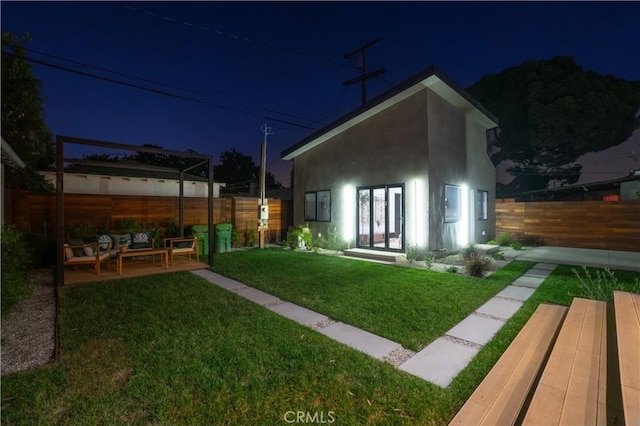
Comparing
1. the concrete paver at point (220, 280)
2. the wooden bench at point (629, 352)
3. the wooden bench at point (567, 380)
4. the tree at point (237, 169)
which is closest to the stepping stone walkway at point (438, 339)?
the concrete paver at point (220, 280)

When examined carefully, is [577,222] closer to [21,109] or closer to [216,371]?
[216,371]

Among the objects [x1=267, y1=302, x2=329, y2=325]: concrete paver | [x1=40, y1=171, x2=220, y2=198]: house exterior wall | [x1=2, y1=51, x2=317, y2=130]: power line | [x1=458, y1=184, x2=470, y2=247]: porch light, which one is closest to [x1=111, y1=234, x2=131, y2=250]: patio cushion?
[x1=2, y1=51, x2=317, y2=130]: power line

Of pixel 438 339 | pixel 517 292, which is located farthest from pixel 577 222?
pixel 438 339

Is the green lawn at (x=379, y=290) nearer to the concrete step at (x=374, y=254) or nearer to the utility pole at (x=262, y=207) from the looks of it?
the concrete step at (x=374, y=254)

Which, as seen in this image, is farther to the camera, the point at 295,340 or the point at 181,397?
the point at 295,340

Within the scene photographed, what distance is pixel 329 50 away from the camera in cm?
1130

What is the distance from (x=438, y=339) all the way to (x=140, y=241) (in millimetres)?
7340

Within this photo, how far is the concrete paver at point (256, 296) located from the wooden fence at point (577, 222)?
413 inches

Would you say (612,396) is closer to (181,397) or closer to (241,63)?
(181,397)

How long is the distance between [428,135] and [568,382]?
6.45 meters

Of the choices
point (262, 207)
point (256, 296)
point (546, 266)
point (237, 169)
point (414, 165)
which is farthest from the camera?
point (237, 169)

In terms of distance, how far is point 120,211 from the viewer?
816cm

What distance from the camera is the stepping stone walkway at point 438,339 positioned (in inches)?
102

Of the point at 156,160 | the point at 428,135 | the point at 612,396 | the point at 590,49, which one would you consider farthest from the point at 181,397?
the point at 156,160
